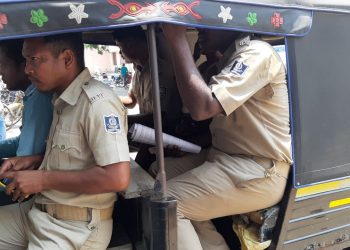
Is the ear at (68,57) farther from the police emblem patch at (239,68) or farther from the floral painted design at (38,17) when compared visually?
the police emblem patch at (239,68)

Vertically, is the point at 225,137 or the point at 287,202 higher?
the point at 225,137

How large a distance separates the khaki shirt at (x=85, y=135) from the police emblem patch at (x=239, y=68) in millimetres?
560

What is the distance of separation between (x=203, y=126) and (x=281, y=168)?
0.73 m

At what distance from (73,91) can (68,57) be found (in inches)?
6.2

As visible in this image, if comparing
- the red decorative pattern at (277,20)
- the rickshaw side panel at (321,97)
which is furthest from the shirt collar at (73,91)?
the rickshaw side panel at (321,97)

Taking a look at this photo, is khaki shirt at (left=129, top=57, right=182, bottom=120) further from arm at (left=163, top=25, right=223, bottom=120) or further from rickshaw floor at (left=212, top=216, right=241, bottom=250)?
arm at (left=163, top=25, right=223, bottom=120)

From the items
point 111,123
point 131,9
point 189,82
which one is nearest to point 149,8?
point 131,9

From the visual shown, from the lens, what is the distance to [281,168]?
2236 mm

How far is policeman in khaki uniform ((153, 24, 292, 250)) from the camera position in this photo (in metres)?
2.04

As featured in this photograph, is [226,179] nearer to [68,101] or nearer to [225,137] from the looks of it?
[225,137]

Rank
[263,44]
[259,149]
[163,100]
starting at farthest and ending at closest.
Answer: [163,100]
[259,149]
[263,44]

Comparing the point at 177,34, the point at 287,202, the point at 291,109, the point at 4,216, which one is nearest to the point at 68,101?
the point at 177,34

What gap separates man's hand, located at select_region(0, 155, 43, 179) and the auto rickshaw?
63 centimetres

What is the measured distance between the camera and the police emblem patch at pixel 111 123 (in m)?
1.79
